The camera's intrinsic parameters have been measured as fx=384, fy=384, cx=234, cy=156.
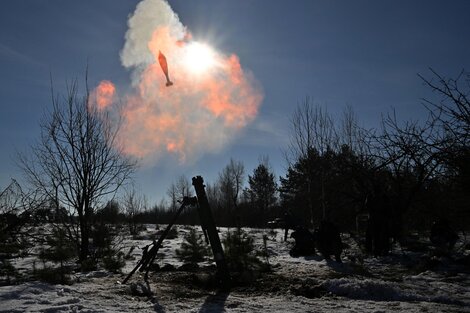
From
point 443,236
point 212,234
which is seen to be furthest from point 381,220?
point 212,234

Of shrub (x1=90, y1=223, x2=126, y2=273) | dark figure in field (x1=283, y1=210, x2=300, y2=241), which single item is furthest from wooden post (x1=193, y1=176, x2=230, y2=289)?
dark figure in field (x1=283, y1=210, x2=300, y2=241)

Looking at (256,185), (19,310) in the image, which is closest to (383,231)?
(19,310)

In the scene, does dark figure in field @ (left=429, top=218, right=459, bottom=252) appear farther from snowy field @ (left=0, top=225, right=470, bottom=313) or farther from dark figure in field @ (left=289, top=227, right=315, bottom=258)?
dark figure in field @ (left=289, top=227, right=315, bottom=258)

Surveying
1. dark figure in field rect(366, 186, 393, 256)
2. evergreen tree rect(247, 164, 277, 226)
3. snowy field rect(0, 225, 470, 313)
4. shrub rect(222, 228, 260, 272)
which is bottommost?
snowy field rect(0, 225, 470, 313)

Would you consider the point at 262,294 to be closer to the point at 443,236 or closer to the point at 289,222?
the point at 443,236

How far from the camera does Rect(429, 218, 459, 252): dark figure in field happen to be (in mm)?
10531

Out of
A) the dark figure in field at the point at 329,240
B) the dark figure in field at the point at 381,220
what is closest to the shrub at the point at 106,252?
the dark figure in field at the point at 329,240

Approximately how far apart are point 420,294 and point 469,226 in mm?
1462

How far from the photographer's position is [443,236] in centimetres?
1082

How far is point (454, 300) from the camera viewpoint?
17.3 feet

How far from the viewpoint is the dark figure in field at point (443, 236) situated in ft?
34.6

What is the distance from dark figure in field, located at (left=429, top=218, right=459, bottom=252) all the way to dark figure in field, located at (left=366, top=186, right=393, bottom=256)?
1.25 metres

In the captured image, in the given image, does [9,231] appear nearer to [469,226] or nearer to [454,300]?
[454,300]

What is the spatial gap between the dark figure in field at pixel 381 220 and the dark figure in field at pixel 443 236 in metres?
1.25
